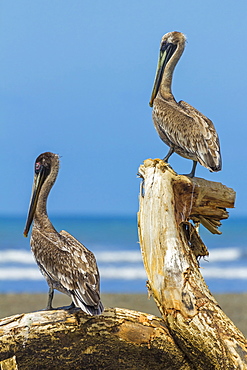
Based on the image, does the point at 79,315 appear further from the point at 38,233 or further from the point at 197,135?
the point at 197,135

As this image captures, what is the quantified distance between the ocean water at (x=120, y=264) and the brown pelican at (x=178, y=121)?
847 centimetres

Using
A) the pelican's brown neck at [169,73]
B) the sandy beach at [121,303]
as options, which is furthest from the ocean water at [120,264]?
the pelican's brown neck at [169,73]

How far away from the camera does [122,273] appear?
1892 cm

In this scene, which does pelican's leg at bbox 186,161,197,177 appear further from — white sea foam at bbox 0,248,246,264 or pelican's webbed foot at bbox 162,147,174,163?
white sea foam at bbox 0,248,246,264

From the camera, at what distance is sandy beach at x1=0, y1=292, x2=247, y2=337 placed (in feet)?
36.4

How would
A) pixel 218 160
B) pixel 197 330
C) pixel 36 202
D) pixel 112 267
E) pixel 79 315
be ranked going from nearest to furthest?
pixel 197 330, pixel 79 315, pixel 218 160, pixel 36 202, pixel 112 267

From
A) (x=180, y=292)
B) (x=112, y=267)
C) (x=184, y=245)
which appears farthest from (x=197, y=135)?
(x=112, y=267)

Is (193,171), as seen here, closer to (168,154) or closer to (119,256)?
(168,154)

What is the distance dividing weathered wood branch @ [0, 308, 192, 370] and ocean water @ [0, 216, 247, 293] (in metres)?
9.02

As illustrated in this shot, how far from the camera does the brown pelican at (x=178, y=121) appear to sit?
531 cm

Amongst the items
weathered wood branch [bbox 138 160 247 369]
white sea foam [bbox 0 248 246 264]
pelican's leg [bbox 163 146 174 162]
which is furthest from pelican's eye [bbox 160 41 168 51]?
white sea foam [bbox 0 248 246 264]

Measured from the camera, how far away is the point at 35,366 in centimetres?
498

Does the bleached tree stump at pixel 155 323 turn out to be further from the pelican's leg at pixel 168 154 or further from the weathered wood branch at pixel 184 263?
the pelican's leg at pixel 168 154

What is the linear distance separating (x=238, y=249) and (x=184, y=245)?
66.6 ft
